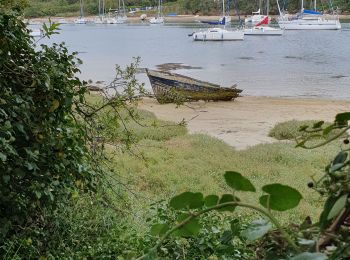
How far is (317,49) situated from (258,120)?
3427cm

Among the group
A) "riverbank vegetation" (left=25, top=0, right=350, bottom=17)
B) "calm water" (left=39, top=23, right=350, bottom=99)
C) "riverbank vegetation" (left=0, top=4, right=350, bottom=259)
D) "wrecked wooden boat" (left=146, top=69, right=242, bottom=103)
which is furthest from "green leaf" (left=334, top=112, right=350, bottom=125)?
"riverbank vegetation" (left=25, top=0, right=350, bottom=17)

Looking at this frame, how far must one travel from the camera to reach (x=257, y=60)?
39250 millimetres

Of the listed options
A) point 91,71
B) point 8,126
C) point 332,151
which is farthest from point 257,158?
point 91,71

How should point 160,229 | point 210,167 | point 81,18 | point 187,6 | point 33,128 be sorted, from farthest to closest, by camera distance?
1. point 81,18
2. point 187,6
3. point 210,167
4. point 33,128
5. point 160,229

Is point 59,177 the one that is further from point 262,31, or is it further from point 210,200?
point 262,31

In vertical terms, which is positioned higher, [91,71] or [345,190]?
[345,190]

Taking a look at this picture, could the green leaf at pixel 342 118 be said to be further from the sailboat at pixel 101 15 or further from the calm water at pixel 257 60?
the sailboat at pixel 101 15

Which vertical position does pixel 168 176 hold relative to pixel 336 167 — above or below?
below

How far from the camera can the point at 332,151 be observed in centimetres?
927

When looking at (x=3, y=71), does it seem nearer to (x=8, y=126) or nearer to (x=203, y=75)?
(x=8, y=126)

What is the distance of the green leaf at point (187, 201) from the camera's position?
0.69 meters

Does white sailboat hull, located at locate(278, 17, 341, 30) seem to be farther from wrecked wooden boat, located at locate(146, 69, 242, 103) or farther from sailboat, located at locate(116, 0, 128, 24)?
wrecked wooden boat, located at locate(146, 69, 242, 103)

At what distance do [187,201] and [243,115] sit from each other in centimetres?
1544

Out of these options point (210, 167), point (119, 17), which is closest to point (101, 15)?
point (119, 17)
